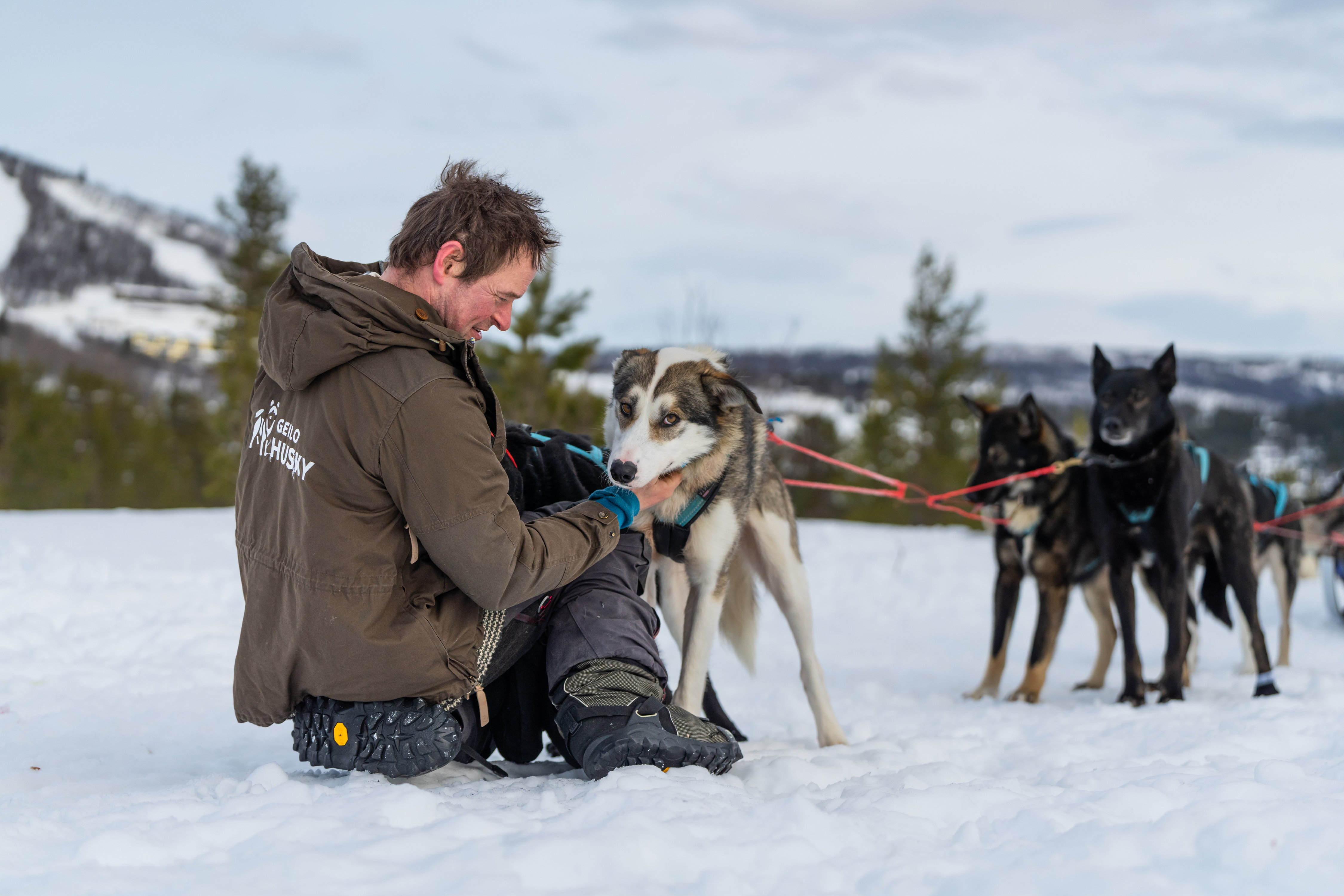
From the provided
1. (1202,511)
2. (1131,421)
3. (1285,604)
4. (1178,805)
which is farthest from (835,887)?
(1285,604)

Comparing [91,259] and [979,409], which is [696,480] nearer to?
[979,409]

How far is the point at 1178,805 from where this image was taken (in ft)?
7.36

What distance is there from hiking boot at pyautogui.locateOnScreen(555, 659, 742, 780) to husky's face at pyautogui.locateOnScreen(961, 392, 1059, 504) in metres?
3.15

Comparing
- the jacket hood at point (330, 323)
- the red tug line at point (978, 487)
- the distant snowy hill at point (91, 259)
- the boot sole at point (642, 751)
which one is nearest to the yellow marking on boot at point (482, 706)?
the boot sole at point (642, 751)

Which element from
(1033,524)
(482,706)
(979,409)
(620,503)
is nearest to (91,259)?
(979,409)

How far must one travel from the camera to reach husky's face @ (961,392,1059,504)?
5293mm

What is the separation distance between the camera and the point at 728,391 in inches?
130

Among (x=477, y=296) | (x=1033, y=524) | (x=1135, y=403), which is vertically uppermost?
(x=477, y=296)

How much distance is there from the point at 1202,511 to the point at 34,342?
80822 mm

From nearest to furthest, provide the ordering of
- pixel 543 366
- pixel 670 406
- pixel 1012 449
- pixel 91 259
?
pixel 670 406 → pixel 1012 449 → pixel 543 366 → pixel 91 259

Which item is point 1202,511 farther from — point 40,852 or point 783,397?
point 783,397

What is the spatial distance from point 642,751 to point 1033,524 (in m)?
3.60

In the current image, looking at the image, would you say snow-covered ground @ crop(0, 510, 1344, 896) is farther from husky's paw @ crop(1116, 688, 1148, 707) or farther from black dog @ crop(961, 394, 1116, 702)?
black dog @ crop(961, 394, 1116, 702)

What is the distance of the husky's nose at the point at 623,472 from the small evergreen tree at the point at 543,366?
58.0 feet
